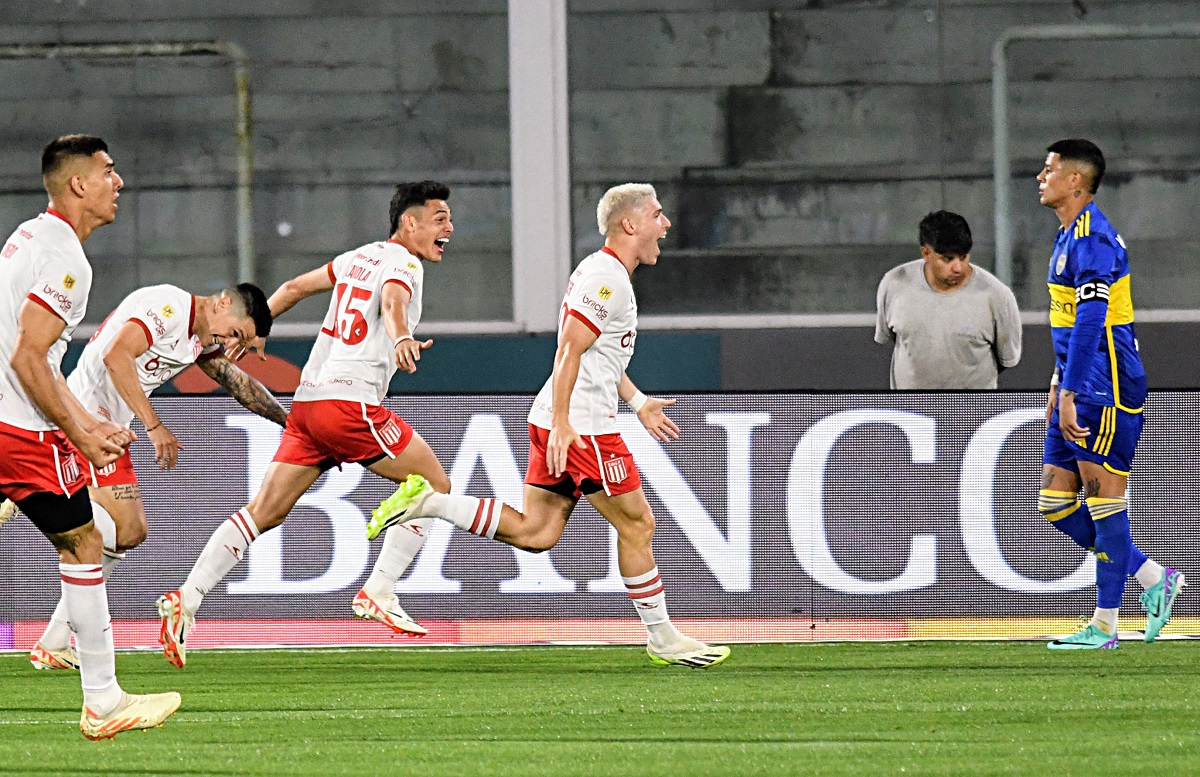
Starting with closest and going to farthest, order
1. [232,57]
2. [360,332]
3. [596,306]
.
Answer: [596,306]
[360,332]
[232,57]

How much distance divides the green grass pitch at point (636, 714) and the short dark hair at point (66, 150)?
5.66 ft

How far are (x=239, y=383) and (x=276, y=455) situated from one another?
0.37 meters

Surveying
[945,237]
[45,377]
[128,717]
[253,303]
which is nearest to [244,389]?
[253,303]

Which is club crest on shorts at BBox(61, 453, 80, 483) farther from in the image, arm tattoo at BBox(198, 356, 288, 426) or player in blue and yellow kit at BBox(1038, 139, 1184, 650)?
player in blue and yellow kit at BBox(1038, 139, 1184, 650)

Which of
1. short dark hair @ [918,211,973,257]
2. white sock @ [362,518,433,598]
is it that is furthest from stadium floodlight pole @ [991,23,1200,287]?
white sock @ [362,518,433,598]

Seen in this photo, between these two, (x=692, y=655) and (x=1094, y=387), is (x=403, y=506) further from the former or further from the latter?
(x=1094, y=387)

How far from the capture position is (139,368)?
7742 millimetres

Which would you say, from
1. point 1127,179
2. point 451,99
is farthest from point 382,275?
point 1127,179

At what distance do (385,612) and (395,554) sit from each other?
26 cm

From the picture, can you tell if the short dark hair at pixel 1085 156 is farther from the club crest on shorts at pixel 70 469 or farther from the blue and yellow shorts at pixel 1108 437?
the club crest on shorts at pixel 70 469

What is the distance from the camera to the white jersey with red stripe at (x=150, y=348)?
739 centimetres

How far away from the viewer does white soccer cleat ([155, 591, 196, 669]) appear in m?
7.30

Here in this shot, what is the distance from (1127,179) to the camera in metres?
12.9

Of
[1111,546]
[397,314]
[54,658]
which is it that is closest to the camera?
[54,658]
